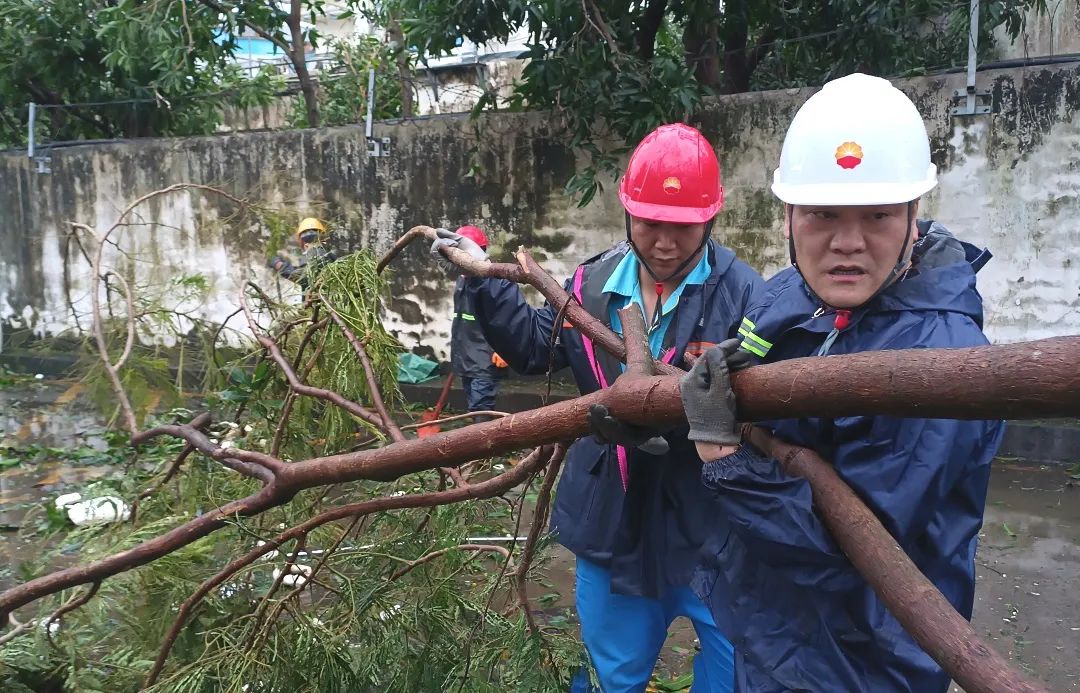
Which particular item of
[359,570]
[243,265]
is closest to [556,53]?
[243,265]

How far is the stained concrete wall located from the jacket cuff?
8.96 feet

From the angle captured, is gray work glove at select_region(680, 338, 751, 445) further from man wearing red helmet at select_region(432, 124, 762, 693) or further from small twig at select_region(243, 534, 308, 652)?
small twig at select_region(243, 534, 308, 652)

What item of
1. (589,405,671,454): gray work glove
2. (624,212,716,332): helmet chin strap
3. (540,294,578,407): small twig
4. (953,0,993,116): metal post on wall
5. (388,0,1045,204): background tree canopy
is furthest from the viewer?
(388,0,1045,204): background tree canopy

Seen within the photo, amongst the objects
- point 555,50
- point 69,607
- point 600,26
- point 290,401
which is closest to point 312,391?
point 290,401

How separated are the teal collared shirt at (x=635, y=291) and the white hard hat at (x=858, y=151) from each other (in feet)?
2.33

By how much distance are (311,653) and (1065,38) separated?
7724 millimetres

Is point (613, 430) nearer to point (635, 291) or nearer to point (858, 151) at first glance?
point (858, 151)

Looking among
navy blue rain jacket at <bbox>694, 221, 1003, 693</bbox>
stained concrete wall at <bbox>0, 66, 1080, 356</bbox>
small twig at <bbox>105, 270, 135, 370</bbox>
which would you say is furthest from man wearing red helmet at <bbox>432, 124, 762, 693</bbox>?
stained concrete wall at <bbox>0, 66, 1080, 356</bbox>

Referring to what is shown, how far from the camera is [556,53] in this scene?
5.80m

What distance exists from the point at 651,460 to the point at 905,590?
956 millimetres

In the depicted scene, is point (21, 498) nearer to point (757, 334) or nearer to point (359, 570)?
point (359, 570)

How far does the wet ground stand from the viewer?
3105mm

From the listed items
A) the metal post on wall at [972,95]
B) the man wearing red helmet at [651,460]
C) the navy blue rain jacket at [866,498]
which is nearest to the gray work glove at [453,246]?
the man wearing red helmet at [651,460]

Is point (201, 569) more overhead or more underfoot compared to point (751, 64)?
more underfoot
